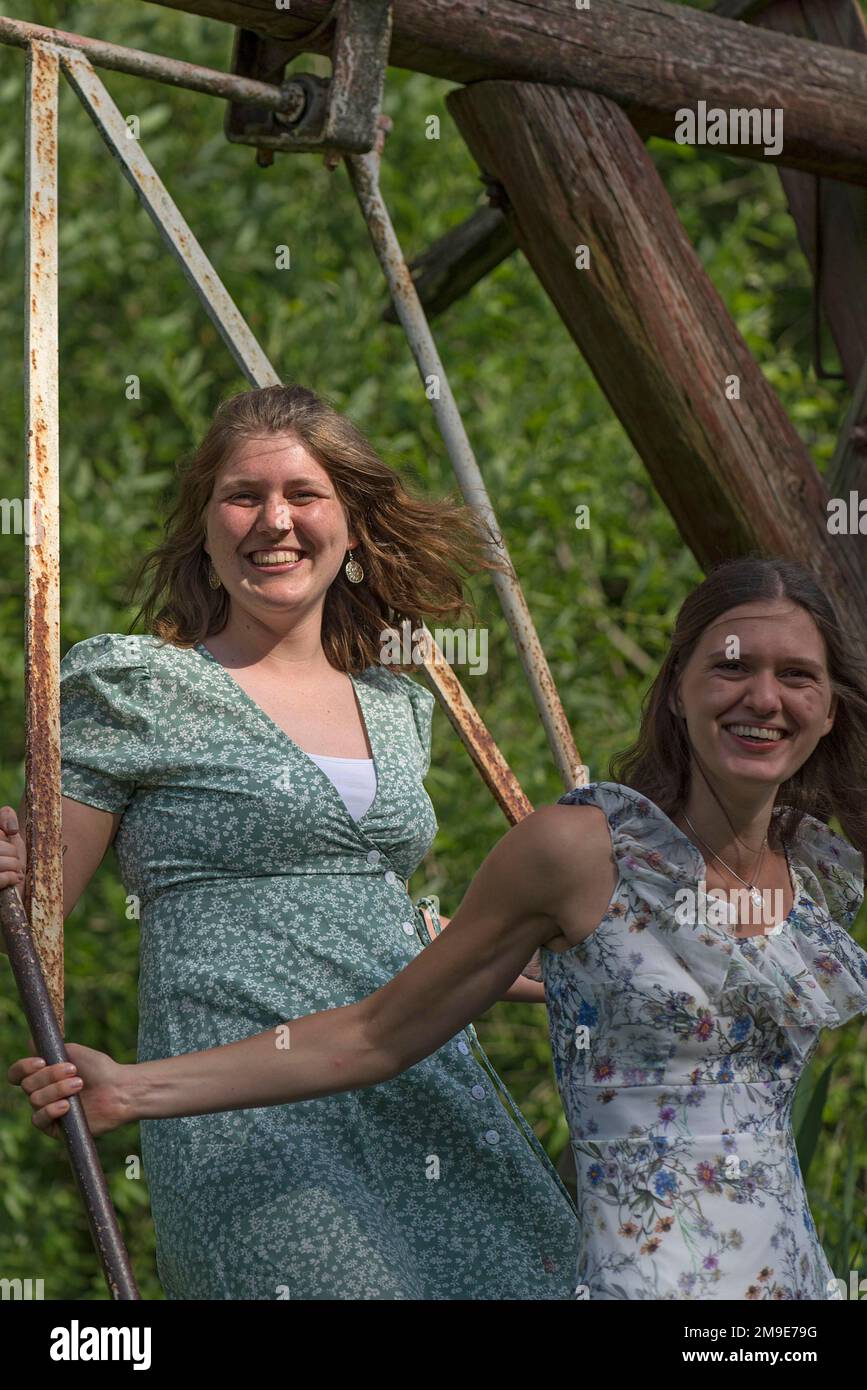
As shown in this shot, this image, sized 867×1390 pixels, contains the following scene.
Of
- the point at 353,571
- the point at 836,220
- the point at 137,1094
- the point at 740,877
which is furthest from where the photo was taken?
the point at 836,220

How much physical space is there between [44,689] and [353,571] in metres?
0.53

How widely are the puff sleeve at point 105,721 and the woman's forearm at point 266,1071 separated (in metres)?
0.34

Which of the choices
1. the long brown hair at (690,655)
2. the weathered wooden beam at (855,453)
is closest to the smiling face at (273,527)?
the long brown hair at (690,655)

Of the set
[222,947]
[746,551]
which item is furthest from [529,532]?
[222,947]

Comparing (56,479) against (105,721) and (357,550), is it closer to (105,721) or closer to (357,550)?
(105,721)

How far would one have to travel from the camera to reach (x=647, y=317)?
2.46m

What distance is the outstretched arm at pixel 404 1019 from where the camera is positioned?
5.56ft

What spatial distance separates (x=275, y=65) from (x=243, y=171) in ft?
10.7

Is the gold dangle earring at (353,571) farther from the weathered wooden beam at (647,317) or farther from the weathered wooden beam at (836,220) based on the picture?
the weathered wooden beam at (836,220)

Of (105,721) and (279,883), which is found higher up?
(105,721)

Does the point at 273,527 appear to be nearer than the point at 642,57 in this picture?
Yes

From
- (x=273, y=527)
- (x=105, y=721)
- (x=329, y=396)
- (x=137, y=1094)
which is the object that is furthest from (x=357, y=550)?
(x=329, y=396)

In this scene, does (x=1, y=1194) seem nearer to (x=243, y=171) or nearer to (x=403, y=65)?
(x=243, y=171)
